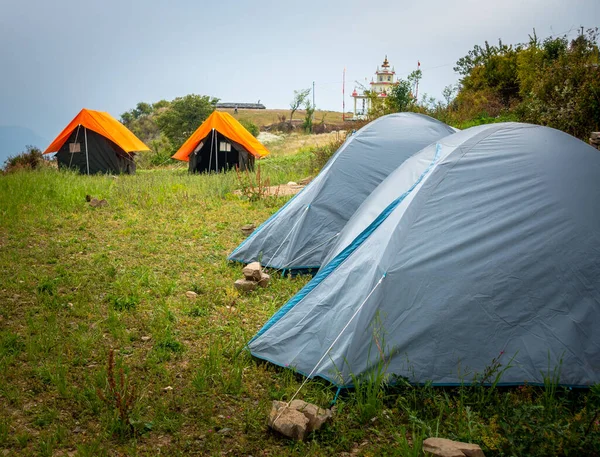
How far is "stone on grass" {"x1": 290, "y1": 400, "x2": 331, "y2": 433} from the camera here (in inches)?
126

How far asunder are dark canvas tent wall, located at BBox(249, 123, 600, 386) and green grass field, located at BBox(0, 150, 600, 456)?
180mm

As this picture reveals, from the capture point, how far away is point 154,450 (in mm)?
3098

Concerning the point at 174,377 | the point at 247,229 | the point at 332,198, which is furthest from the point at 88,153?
the point at 174,377

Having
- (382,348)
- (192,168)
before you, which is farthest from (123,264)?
(192,168)

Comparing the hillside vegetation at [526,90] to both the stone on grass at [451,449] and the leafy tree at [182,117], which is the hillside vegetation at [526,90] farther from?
the leafy tree at [182,117]

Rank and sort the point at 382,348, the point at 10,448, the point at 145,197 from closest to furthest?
1. the point at 10,448
2. the point at 382,348
3. the point at 145,197

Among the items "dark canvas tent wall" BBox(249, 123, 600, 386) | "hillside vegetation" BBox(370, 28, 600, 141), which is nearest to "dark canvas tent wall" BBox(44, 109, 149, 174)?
"hillside vegetation" BBox(370, 28, 600, 141)

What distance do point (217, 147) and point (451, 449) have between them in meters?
17.9

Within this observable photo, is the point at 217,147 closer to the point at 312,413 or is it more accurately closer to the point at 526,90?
the point at 526,90

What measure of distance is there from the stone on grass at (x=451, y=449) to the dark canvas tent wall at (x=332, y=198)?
368 cm

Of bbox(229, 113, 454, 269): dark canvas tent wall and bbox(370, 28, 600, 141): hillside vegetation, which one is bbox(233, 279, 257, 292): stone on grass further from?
bbox(370, 28, 600, 141): hillside vegetation

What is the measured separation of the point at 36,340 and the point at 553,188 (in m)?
4.53

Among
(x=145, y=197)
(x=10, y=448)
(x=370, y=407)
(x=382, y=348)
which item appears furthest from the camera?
(x=145, y=197)

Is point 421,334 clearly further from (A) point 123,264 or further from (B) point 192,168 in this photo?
(B) point 192,168
